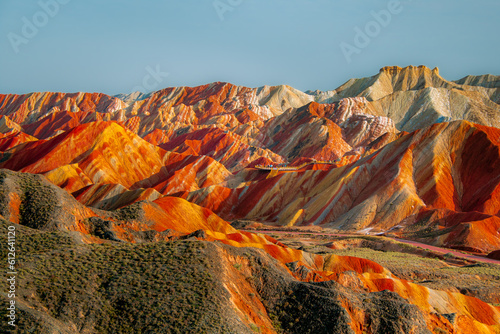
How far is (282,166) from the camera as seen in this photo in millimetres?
140000

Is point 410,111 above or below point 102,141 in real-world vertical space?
below

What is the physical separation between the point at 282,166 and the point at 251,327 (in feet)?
390

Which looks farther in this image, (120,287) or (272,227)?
(272,227)

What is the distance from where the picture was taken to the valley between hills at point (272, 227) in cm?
2214

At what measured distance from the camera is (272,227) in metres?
87.1

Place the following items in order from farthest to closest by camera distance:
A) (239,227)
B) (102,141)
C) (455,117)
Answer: (455,117)
(102,141)
(239,227)

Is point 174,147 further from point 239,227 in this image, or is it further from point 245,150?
point 239,227

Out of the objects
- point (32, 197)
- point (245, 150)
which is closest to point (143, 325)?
point (32, 197)

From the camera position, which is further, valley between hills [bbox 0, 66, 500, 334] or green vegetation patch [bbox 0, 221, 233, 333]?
valley between hills [bbox 0, 66, 500, 334]

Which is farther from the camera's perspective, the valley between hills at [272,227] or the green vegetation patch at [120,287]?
the valley between hills at [272,227]

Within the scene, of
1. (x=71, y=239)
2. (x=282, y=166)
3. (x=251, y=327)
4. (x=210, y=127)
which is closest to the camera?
(x=251, y=327)

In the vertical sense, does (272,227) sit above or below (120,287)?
below

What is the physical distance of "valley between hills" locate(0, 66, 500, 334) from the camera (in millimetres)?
Answer: 22141

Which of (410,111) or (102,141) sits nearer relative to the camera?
(102,141)
